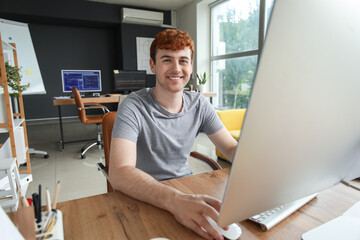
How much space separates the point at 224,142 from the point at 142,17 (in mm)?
5539

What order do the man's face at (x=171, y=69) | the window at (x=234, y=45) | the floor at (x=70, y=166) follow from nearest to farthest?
the man's face at (x=171, y=69), the floor at (x=70, y=166), the window at (x=234, y=45)

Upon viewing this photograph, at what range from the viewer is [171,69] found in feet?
3.93

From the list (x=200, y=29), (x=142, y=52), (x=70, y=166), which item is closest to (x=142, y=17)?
(x=142, y=52)

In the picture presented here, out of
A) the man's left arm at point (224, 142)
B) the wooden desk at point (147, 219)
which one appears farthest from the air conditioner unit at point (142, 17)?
the wooden desk at point (147, 219)

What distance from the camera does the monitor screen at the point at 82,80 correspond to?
6562 millimetres

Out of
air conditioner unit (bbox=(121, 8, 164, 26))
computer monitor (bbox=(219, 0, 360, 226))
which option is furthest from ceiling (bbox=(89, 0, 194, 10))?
computer monitor (bbox=(219, 0, 360, 226))

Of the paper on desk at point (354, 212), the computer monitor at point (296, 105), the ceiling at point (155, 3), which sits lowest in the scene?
the paper on desk at point (354, 212)

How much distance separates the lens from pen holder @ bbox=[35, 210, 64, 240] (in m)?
0.47

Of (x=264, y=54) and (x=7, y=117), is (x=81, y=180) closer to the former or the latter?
(x=7, y=117)

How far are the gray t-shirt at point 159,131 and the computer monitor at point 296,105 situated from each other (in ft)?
2.39

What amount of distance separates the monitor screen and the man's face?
6087 millimetres

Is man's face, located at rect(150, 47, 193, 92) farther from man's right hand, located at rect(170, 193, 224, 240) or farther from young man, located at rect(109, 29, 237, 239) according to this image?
man's right hand, located at rect(170, 193, 224, 240)

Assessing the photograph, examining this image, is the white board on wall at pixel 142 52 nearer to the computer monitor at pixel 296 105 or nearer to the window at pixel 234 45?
the window at pixel 234 45

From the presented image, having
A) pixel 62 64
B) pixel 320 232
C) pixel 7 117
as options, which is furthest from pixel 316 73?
pixel 62 64
